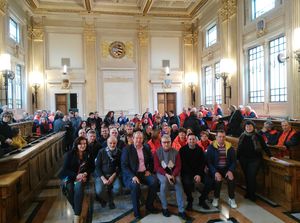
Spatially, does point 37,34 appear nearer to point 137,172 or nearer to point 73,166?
point 73,166

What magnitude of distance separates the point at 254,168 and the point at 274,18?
18.0 ft

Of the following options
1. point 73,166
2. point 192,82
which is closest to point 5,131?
point 73,166

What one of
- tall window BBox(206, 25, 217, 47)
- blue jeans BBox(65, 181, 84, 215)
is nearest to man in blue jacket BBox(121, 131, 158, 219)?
blue jeans BBox(65, 181, 84, 215)

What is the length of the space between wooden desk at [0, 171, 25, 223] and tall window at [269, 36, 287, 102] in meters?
7.35

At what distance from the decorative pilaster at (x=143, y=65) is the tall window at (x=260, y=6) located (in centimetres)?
630

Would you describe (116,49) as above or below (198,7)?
below

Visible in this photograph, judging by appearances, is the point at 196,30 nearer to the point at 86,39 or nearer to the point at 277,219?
the point at 86,39

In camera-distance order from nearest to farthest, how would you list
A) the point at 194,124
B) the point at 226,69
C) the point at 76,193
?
1. the point at 76,193
2. the point at 194,124
3. the point at 226,69

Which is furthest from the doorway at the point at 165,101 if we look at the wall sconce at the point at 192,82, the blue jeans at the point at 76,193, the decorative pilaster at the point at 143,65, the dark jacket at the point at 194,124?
the blue jeans at the point at 76,193

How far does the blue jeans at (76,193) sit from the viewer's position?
378cm

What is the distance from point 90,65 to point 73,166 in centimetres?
1062

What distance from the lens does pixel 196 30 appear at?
47.7 ft

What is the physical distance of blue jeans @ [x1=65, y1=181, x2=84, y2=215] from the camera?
A: 3.78 meters

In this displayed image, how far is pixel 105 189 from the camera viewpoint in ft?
14.2
